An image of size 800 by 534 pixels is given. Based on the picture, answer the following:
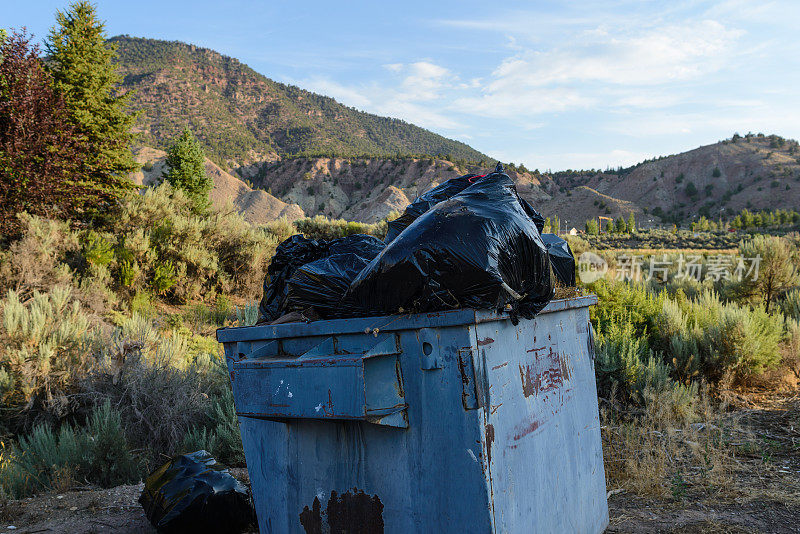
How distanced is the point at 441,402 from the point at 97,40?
1660 cm

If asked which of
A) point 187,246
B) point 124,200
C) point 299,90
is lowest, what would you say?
point 187,246

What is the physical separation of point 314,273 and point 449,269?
31.8 inches

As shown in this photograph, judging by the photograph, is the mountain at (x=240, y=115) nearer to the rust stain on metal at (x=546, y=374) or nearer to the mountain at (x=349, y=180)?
the mountain at (x=349, y=180)

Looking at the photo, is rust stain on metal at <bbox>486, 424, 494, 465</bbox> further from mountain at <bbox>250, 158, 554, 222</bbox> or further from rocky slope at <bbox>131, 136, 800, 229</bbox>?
mountain at <bbox>250, 158, 554, 222</bbox>

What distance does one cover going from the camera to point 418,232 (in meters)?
2.07

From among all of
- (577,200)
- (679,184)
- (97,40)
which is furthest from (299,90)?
(97,40)

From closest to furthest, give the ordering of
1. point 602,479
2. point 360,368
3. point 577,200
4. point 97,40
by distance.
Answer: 1. point 360,368
2. point 602,479
3. point 97,40
4. point 577,200

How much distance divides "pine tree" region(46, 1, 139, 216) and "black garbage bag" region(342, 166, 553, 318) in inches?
495

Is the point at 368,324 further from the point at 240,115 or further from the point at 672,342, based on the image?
the point at 240,115

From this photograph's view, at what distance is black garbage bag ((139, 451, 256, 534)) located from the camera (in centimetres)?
292

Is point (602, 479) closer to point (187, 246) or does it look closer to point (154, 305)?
point (154, 305)

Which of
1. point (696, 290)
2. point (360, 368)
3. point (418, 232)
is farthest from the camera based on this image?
point (696, 290)

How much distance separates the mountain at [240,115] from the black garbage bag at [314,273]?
63775 mm

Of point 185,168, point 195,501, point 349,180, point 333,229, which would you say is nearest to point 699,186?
point 349,180
